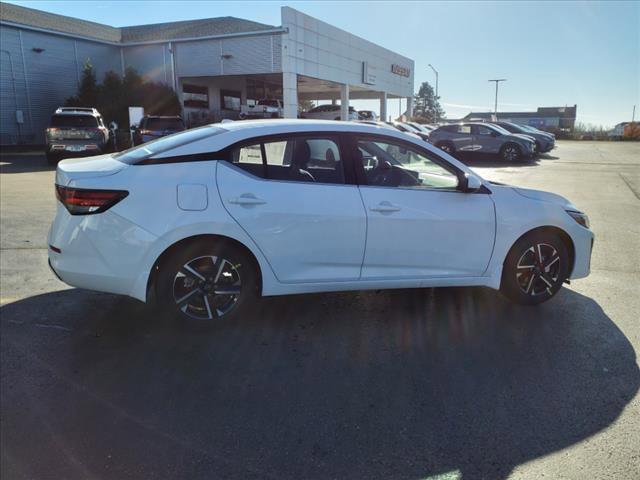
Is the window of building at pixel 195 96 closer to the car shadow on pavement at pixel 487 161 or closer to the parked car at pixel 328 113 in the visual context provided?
the parked car at pixel 328 113

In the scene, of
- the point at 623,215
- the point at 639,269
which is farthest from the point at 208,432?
the point at 623,215

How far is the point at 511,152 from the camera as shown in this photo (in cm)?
2141

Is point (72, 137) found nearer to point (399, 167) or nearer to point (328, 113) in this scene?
point (399, 167)

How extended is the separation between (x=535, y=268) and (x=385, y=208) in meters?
1.58

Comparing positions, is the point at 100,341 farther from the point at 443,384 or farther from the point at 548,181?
the point at 548,181

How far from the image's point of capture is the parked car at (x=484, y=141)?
69.8ft

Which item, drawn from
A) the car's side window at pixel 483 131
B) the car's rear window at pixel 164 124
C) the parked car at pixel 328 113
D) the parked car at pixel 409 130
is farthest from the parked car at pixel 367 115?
the car's rear window at pixel 164 124

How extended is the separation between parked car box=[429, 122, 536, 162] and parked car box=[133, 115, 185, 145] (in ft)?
36.8

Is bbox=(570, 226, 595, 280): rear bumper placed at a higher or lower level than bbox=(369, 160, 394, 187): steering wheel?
lower

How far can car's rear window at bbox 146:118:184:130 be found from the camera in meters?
18.9

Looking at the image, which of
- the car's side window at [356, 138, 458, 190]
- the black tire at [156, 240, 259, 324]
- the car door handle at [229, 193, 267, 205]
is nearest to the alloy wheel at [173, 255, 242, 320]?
the black tire at [156, 240, 259, 324]

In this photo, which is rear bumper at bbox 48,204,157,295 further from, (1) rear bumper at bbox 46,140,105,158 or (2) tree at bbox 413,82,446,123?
(2) tree at bbox 413,82,446,123

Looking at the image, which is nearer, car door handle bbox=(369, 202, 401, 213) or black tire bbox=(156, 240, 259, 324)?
black tire bbox=(156, 240, 259, 324)

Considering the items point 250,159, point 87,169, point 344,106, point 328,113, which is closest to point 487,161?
point 344,106
